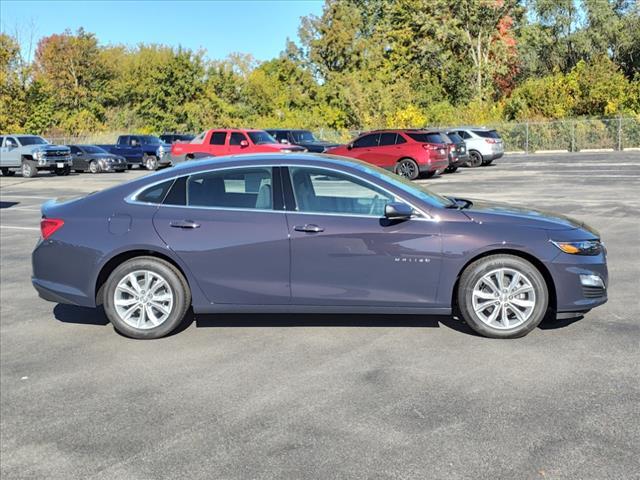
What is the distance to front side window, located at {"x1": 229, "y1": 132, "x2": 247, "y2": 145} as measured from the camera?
2581 centimetres

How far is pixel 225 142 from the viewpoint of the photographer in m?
25.9

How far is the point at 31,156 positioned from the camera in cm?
3058

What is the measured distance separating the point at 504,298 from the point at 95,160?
30524mm

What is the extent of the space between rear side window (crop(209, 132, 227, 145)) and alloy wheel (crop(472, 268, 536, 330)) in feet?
70.2

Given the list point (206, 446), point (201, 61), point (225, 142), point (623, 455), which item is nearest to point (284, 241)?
point (206, 446)

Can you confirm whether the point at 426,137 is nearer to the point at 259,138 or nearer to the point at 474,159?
the point at 259,138

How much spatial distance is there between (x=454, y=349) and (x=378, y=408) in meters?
1.30

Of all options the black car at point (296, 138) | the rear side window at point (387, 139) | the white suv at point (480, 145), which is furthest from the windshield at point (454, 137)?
the black car at point (296, 138)

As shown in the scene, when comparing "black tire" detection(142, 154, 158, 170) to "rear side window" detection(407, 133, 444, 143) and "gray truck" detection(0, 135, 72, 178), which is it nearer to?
"gray truck" detection(0, 135, 72, 178)

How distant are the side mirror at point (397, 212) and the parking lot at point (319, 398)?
1.00 m

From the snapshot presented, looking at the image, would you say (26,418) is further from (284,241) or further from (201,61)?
(201,61)

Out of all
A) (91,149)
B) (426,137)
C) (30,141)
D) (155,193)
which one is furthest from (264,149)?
(155,193)

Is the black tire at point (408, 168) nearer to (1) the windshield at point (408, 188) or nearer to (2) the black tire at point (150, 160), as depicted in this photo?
(2) the black tire at point (150, 160)

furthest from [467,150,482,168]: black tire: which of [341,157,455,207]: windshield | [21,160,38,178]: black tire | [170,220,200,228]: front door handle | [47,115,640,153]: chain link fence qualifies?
[170,220,200,228]: front door handle
